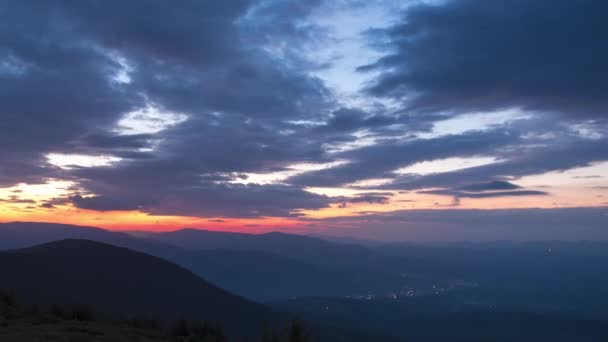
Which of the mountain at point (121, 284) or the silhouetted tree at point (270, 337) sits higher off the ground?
the silhouetted tree at point (270, 337)

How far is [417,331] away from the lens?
180 metres

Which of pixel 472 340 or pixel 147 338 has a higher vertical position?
pixel 147 338

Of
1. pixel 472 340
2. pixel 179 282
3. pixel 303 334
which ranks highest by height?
pixel 303 334

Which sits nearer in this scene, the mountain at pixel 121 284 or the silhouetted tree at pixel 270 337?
the silhouetted tree at pixel 270 337

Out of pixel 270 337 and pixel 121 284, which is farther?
pixel 121 284

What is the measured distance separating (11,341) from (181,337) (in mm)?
10867

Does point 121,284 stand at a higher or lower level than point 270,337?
lower

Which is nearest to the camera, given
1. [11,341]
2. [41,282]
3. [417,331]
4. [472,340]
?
[11,341]

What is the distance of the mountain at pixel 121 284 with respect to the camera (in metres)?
81.8

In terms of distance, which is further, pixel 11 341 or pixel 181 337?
pixel 181 337

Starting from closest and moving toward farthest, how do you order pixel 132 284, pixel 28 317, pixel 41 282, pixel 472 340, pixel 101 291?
pixel 28 317, pixel 41 282, pixel 101 291, pixel 132 284, pixel 472 340

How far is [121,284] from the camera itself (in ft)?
326

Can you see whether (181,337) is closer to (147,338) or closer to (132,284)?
(147,338)

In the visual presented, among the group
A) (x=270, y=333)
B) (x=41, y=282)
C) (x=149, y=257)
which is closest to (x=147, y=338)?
(x=270, y=333)
